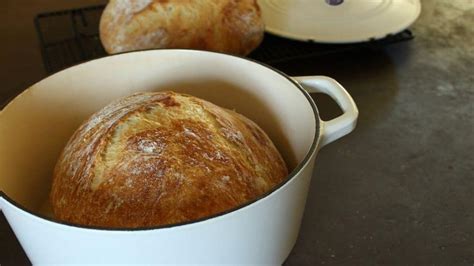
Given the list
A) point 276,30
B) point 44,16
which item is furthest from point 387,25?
point 44,16

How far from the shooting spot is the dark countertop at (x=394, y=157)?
1.80 ft

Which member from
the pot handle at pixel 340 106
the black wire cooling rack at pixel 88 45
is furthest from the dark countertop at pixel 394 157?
the pot handle at pixel 340 106

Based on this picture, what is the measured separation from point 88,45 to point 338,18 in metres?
0.40

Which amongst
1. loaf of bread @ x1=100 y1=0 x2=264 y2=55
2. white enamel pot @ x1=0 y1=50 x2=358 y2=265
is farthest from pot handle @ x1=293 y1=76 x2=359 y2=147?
loaf of bread @ x1=100 y1=0 x2=264 y2=55

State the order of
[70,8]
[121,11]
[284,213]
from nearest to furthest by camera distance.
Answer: [284,213] < [121,11] < [70,8]

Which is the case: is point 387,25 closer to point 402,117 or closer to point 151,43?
point 402,117

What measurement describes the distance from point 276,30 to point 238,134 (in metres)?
0.38

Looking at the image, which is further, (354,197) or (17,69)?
(17,69)

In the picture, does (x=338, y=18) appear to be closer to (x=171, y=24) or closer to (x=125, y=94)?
(x=171, y=24)

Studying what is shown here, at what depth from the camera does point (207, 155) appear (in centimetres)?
46

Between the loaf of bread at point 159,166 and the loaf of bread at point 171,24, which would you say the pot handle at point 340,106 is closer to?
the loaf of bread at point 159,166

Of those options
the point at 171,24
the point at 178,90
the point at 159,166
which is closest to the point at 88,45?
the point at 171,24

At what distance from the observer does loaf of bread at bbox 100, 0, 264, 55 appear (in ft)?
2.31

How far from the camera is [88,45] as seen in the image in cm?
85
